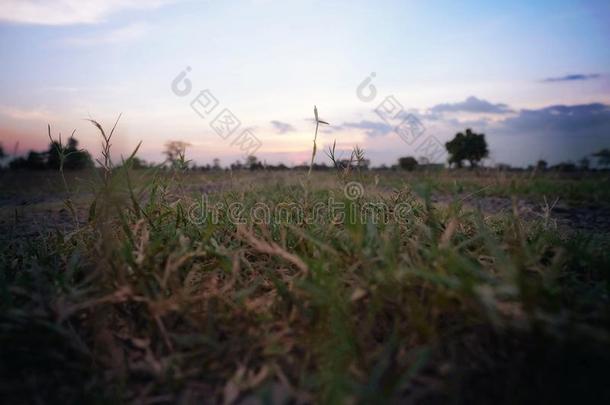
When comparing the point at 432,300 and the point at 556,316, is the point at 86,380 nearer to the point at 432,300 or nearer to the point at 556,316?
the point at 432,300

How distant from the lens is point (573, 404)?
0.93 m

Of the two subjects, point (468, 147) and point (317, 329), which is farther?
point (468, 147)

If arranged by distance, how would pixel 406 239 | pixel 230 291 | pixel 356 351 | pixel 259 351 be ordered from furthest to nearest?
pixel 406 239, pixel 230 291, pixel 259 351, pixel 356 351

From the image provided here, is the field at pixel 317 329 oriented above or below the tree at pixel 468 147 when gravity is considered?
below

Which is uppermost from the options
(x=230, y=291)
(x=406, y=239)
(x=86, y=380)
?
(x=406, y=239)

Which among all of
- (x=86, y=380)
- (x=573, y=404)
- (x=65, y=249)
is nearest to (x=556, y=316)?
(x=573, y=404)

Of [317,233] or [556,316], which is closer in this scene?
[556,316]

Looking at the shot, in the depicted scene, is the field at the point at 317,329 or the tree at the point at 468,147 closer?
the field at the point at 317,329

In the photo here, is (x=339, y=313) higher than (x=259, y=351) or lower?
higher


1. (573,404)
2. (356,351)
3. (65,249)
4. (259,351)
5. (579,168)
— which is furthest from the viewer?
(579,168)

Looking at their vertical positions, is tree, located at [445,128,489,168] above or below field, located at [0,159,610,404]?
above

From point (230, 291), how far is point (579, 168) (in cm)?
2934

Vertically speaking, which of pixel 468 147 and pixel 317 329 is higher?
pixel 468 147

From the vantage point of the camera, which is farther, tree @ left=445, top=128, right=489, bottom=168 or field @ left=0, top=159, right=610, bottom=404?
tree @ left=445, top=128, right=489, bottom=168
